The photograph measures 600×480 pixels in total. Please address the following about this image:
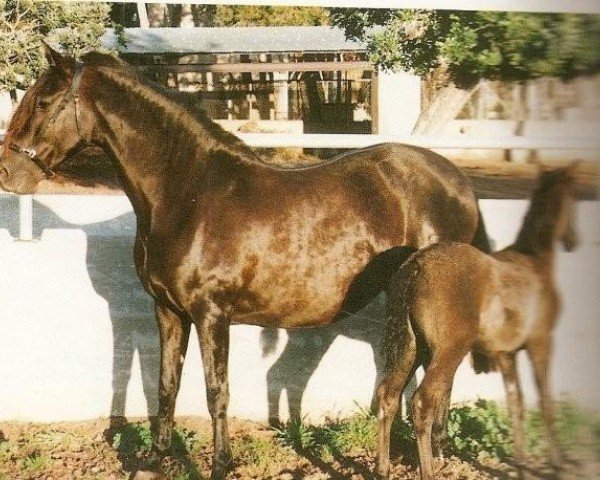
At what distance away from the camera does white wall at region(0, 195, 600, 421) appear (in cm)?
437

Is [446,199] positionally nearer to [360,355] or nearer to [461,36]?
[461,36]

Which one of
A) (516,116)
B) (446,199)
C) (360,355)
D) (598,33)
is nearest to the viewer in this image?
(598,33)

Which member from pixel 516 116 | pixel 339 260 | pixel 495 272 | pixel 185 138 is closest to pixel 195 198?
pixel 185 138

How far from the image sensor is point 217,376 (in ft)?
11.4

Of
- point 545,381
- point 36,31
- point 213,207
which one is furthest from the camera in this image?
point 36,31

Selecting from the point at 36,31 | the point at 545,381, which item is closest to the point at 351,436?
the point at 545,381

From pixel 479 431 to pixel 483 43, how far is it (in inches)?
86.5

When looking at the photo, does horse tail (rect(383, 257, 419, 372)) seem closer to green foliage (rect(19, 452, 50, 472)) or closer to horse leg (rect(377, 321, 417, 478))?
horse leg (rect(377, 321, 417, 478))

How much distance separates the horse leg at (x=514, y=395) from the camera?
10.7ft

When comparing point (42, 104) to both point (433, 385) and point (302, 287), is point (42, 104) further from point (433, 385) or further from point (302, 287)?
point (433, 385)

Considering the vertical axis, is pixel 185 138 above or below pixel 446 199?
above

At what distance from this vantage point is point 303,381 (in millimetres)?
4410

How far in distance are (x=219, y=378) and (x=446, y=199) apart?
4.95 ft

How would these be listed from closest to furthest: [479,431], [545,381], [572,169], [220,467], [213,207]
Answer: [572,169], [545,381], [213,207], [220,467], [479,431]
